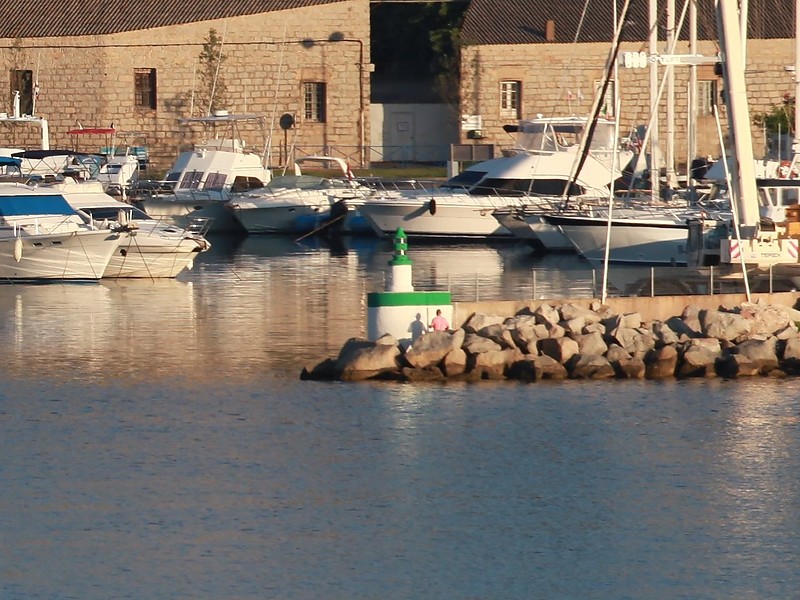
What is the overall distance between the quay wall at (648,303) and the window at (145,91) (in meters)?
35.3

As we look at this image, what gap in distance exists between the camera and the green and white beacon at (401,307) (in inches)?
811

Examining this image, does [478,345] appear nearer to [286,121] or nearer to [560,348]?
[560,348]

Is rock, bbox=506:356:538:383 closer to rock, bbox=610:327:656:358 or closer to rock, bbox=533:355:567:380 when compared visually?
rock, bbox=533:355:567:380

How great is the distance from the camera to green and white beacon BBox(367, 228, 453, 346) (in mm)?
20594

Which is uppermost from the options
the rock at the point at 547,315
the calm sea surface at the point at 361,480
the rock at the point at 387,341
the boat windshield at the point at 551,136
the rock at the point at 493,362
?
the boat windshield at the point at 551,136

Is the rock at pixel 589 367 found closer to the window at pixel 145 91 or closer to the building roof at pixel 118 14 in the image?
the building roof at pixel 118 14

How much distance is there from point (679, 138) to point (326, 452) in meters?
38.7

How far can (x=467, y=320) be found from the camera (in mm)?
21266

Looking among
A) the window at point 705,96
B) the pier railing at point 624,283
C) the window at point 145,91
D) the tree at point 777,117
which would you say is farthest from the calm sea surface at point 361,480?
the window at point 705,96

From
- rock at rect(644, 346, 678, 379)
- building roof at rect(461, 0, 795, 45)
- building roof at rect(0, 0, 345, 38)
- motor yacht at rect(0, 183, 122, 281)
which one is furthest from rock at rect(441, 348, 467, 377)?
building roof at rect(0, 0, 345, 38)

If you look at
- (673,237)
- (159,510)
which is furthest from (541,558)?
(673,237)

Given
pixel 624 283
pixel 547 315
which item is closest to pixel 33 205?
pixel 624 283

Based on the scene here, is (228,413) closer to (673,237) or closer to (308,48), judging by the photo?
(673,237)

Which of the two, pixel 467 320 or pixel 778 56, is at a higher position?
pixel 778 56
